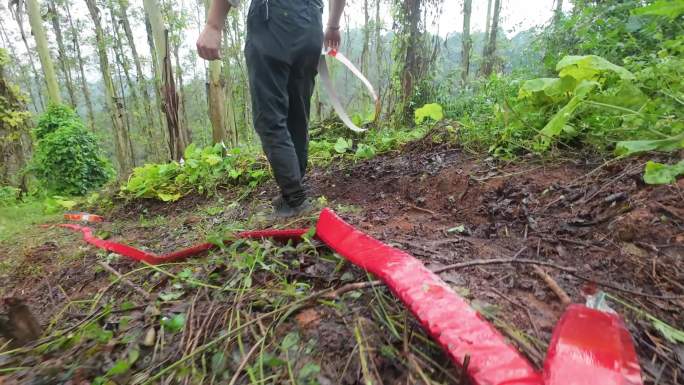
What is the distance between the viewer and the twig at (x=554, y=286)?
0.87 m

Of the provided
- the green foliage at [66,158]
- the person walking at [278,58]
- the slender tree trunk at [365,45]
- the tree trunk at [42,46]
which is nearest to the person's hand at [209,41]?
the person walking at [278,58]

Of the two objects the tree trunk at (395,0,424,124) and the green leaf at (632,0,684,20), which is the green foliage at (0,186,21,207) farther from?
the green leaf at (632,0,684,20)

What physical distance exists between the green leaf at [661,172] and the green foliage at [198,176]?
111 inches

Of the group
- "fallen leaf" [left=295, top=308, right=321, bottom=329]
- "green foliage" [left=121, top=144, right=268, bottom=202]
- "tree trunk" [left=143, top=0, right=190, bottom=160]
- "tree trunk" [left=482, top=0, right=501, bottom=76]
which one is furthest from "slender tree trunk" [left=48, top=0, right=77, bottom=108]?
"fallen leaf" [left=295, top=308, right=321, bottom=329]

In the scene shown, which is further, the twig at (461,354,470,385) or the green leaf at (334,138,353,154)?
the green leaf at (334,138,353,154)

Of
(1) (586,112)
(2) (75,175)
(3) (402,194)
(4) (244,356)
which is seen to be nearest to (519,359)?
(4) (244,356)

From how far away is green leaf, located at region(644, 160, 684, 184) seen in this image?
3.52 ft

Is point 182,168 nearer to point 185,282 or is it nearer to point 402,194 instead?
point 402,194

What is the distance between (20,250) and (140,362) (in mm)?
2909

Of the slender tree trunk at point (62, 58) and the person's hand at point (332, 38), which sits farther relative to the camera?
the slender tree trunk at point (62, 58)

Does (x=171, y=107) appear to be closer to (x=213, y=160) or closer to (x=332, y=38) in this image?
(x=213, y=160)

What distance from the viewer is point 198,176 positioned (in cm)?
371

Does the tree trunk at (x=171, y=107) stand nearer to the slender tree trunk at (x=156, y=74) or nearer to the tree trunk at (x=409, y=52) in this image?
the slender tree trunk at (x=156, y=74)

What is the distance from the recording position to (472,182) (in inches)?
78.9
